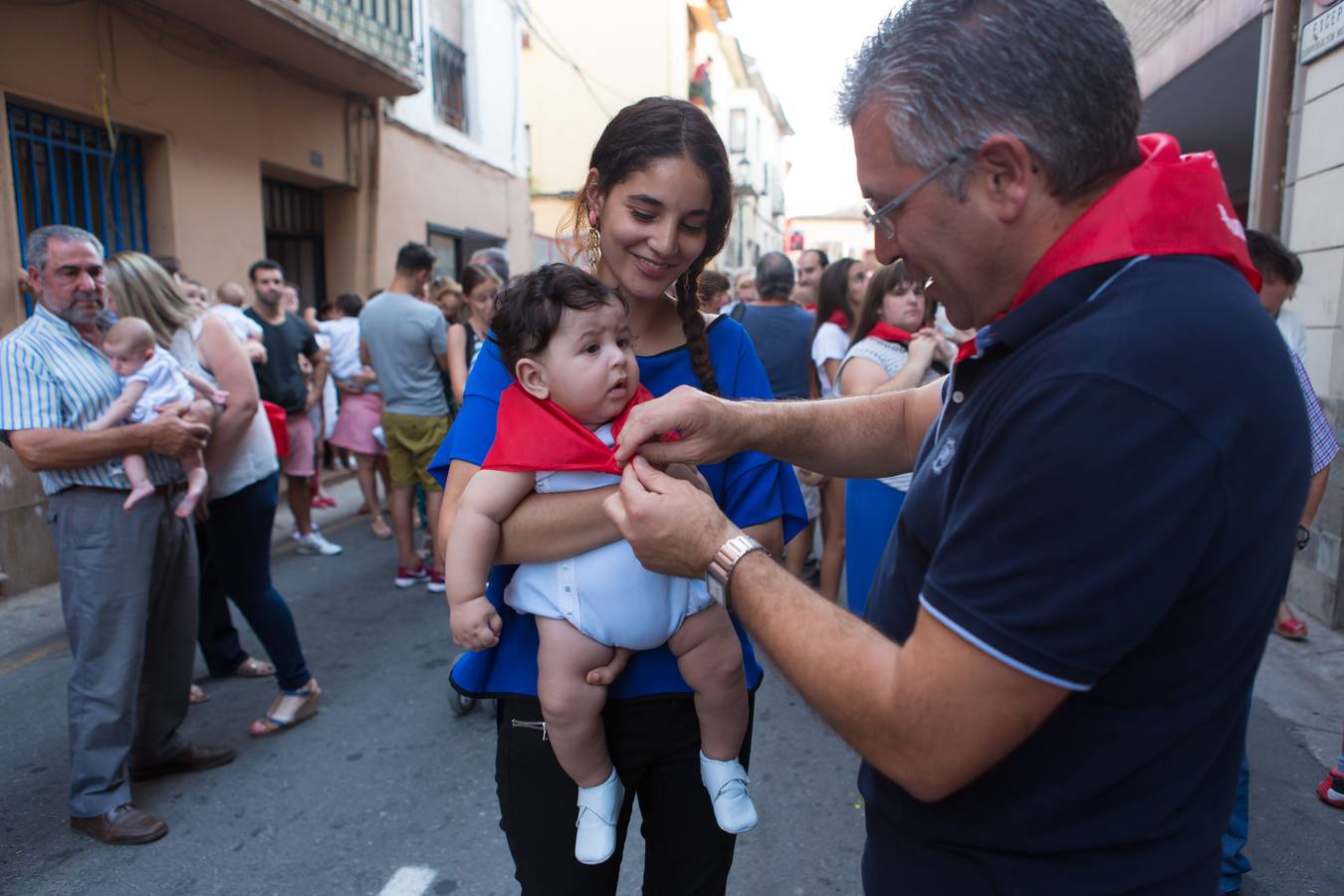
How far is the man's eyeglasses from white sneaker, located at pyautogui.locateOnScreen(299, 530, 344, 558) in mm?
6221

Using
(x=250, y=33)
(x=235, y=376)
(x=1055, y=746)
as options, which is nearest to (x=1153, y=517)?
(x=1055, y=746)

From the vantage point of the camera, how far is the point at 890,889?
1.30 meters

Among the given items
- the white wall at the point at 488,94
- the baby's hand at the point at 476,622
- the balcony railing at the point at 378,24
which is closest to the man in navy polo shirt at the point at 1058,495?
the baby's hand at the point at 476,622

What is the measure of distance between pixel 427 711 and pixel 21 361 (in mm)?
2169

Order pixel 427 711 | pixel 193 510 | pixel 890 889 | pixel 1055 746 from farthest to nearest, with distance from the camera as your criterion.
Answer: pixel 427 711
pixel 193 510
pixel 890 889
pixel 1055 746

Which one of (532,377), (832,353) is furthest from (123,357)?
(832,353)

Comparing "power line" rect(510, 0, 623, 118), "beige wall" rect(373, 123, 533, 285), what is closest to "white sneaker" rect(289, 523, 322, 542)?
"beige wall" rect(373, 123, 533, 285)

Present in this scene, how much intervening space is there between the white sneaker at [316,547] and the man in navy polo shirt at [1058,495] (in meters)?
6.15

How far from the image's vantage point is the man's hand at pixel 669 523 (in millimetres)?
1354

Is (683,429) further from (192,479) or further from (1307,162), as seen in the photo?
(1307,162)

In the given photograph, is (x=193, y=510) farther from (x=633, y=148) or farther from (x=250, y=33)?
(x=250, y=33)

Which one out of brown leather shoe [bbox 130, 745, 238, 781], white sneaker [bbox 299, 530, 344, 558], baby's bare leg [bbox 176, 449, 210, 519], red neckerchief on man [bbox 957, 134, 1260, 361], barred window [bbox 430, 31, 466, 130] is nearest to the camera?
red neckerchief on man [bbox 957, 134, 1260, 361]

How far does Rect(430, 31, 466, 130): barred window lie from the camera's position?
40.7 ft

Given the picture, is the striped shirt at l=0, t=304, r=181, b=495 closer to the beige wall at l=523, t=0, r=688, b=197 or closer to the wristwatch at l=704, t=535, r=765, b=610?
the wristwatch at l=704, t=535, r=765, b=610
